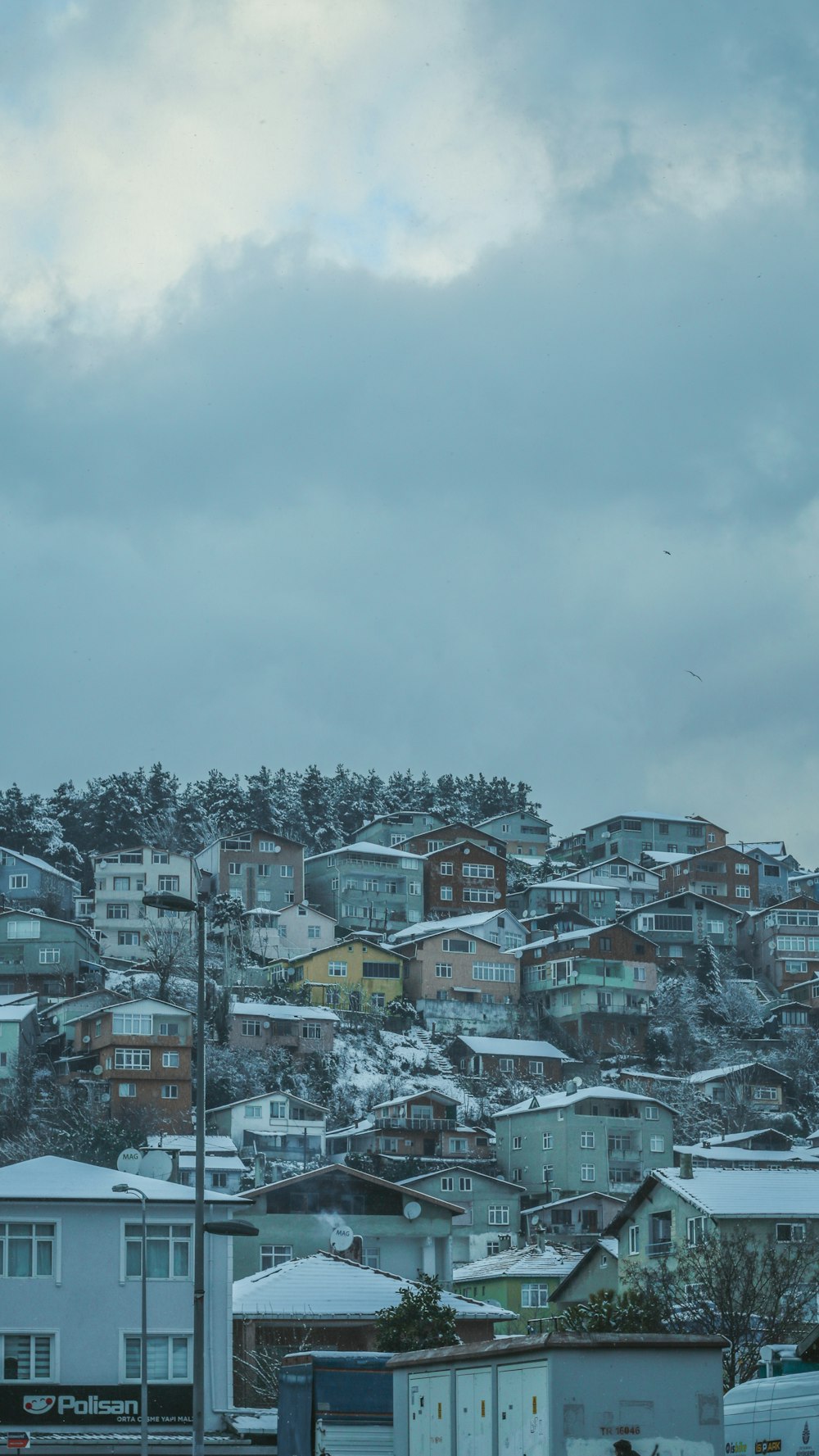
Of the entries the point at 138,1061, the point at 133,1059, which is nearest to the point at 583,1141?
the point at 138,1061

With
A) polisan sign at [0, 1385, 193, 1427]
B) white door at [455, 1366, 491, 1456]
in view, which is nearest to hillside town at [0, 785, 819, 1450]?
polisan sign at [0, 1385, 193, 1427]

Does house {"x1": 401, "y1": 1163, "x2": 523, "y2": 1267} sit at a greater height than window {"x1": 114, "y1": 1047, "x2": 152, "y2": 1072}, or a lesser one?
lesser

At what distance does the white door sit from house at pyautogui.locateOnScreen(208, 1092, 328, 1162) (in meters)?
67.6

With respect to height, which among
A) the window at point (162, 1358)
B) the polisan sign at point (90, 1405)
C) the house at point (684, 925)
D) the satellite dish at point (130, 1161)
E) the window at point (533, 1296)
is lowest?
the window at point (533, 1296)

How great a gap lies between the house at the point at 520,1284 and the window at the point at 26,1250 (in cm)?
3032

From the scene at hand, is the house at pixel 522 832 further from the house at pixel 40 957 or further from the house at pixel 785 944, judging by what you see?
the house at pixel 40 957

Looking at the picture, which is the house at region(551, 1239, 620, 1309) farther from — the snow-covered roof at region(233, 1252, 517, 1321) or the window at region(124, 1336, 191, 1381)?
the window at region(124, 1336, 191, 1381)

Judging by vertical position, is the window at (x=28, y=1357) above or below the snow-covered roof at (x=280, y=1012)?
below

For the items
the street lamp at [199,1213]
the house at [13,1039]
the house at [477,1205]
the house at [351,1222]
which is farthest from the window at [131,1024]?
the street lamp at [199,1213]

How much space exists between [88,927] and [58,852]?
1220cm

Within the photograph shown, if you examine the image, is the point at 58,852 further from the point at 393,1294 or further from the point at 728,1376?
the point at 728,1376

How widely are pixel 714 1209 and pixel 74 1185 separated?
2249 cm

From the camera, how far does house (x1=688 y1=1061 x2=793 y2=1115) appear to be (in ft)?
332

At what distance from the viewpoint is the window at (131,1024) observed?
90812 mm
